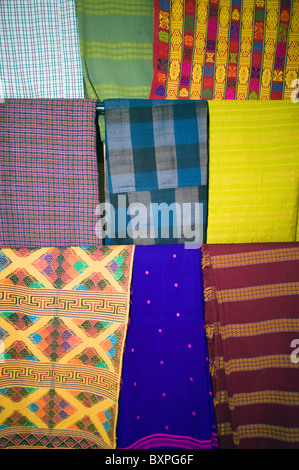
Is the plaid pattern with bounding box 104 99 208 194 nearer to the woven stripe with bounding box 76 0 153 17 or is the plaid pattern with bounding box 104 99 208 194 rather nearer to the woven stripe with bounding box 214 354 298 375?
the woven stripe with bounding box 76 0 153 17

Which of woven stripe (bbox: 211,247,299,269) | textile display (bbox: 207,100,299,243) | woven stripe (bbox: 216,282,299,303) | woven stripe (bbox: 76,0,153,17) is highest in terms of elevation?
woven stripe (bbox: 76,0,153,17)

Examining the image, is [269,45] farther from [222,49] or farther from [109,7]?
[109,7]

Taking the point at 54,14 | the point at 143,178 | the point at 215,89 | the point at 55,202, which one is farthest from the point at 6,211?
the point at 215,89

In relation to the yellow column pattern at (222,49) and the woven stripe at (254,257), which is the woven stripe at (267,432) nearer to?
the woven stripe at (254,257)

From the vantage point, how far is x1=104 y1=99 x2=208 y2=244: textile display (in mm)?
1082

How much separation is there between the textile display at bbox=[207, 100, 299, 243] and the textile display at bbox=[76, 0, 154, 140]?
256 millimetres

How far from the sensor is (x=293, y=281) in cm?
107

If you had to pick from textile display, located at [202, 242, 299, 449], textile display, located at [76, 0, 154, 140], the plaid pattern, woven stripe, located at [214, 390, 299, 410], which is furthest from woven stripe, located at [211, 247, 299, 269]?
textile display, located at [76, 0, 154, 140]

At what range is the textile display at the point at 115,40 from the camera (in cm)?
106

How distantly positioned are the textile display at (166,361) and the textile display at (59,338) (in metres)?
0.06

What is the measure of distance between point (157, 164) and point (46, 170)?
34cm

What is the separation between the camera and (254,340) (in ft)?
3.50

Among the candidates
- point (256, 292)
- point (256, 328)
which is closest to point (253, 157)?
point (256, 292)

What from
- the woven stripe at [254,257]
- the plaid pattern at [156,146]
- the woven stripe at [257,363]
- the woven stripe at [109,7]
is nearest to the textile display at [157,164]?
the plaid pattern at [156,146]
